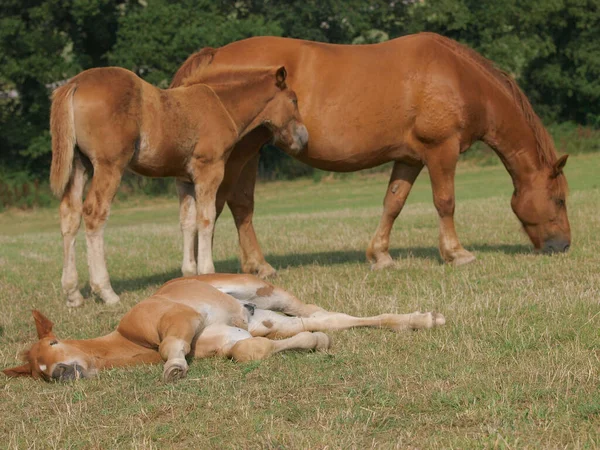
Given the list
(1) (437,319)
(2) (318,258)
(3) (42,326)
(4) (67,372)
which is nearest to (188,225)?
(2) (318,258)

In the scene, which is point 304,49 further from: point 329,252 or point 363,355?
point 363,355

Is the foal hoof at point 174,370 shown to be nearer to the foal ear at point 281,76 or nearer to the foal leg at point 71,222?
the foal leg at point 71,222

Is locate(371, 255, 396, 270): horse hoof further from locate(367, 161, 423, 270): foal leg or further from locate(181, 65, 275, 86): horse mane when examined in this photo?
locate(181, 65, 275, 86): horse mane

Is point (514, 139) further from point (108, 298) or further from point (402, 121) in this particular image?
point (108, 298)

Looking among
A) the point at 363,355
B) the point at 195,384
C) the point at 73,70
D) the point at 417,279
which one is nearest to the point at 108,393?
the point at 195,384

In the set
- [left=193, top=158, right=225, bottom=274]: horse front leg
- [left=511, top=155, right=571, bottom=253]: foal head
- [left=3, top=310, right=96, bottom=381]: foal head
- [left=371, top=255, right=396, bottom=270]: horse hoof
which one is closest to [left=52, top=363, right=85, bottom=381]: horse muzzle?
[left=3, top=310, right=96, bottom=381]: foal head

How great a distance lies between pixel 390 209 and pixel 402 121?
42.1 inches

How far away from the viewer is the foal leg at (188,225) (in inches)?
325

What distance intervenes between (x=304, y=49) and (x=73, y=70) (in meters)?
24.4

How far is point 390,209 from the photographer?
9.41 meters

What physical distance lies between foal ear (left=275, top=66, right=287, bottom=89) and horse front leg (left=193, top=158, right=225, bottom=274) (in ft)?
3.61

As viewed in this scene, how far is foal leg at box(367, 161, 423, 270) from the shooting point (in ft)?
30.5

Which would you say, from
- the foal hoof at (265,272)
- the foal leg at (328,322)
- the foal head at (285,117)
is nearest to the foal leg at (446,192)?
the foal head at (285,117)

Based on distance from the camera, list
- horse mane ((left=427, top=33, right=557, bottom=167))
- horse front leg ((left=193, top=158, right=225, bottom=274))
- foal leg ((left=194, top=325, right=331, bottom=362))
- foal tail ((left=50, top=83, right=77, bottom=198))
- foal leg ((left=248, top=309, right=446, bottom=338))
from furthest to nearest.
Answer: horse mane ((left=427, top=33, right=557, bottom=167)) < horse front leg ((left=193, top=158, right=225, bottom=274)) < foal tail ((left=50, top=83, right=77, bottom=198)) < foal leg ((left=248, top=309, right=446, bottom=338)) < foal leg ((left=194, top=325, right=331, bottom=362))
